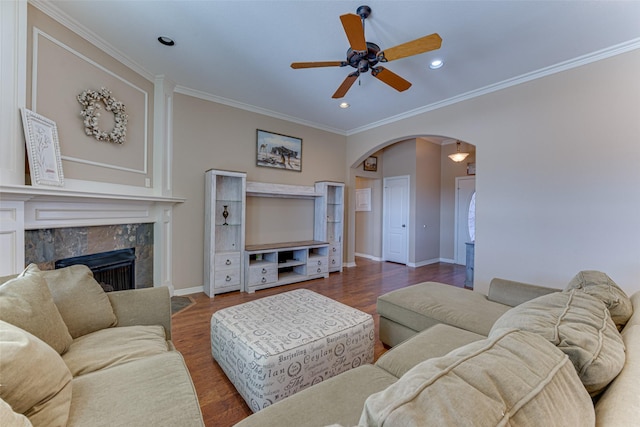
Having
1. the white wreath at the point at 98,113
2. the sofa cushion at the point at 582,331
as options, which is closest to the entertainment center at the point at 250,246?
the white wreath at the point at 98,113

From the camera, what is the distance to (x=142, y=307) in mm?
1792

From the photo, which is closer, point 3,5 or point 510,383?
point 510,383

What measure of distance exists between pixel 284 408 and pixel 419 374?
2.20 ft

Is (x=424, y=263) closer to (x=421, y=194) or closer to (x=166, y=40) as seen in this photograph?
(x=421, y=194)

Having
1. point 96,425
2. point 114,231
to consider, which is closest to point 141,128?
point 114,231

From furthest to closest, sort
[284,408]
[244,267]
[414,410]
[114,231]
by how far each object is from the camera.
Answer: [244,267], [114,231], [284,408], [414,410]

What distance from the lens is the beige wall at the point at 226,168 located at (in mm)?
3623

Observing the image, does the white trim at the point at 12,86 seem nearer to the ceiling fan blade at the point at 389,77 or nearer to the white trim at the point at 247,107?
the white trim at the point at 247,107

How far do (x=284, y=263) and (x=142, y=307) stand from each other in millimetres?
2584

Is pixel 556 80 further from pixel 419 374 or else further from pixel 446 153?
pixel 419 374

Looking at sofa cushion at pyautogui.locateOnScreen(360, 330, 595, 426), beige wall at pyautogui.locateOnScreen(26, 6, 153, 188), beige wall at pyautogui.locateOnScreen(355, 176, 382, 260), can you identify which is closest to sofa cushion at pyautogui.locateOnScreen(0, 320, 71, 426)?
sofa cushion at pyautogui.locateOnScreen(360, 330, 595, 426)

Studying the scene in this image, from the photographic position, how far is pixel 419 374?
24.2 inches

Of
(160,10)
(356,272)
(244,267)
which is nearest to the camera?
(160,10)

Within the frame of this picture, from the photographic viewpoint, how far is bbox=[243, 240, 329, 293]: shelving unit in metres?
3.88
